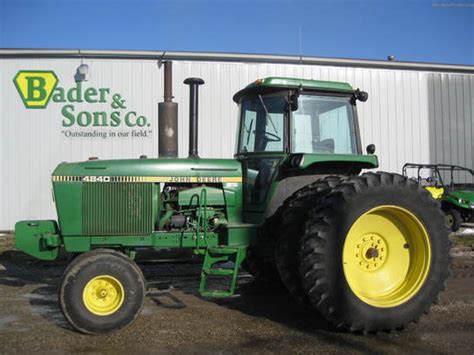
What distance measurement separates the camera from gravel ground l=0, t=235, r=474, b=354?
4047 millimetres

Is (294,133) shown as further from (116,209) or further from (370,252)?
(116,209)

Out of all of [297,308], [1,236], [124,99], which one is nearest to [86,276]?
[297,308]

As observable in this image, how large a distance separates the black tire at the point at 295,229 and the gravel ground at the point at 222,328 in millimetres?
379

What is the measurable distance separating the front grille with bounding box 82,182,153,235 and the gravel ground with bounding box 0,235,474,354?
891 mm

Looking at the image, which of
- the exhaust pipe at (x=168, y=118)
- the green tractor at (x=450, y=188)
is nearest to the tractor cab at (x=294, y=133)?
the exhaust pipe at (x=168, y=118)

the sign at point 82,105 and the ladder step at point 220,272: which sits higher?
the sign at point 82,105

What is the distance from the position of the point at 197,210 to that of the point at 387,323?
2.10 meters

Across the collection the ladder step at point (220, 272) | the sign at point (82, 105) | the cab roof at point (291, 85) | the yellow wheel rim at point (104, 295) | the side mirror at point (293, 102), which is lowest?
the yellow wheel rim at point (104, 295)

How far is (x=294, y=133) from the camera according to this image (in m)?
5.10

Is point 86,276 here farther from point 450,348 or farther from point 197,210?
point 450,348

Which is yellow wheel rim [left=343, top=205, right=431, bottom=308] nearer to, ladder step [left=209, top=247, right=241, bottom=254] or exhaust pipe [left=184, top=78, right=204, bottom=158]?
ladder step [left=209, top=247, right=241, bottom=254]

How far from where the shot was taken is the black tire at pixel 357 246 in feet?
14.1

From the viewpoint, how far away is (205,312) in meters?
5.10

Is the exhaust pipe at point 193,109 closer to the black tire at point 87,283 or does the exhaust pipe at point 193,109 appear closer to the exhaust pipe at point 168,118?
the exhaust pipe at point 168,118
